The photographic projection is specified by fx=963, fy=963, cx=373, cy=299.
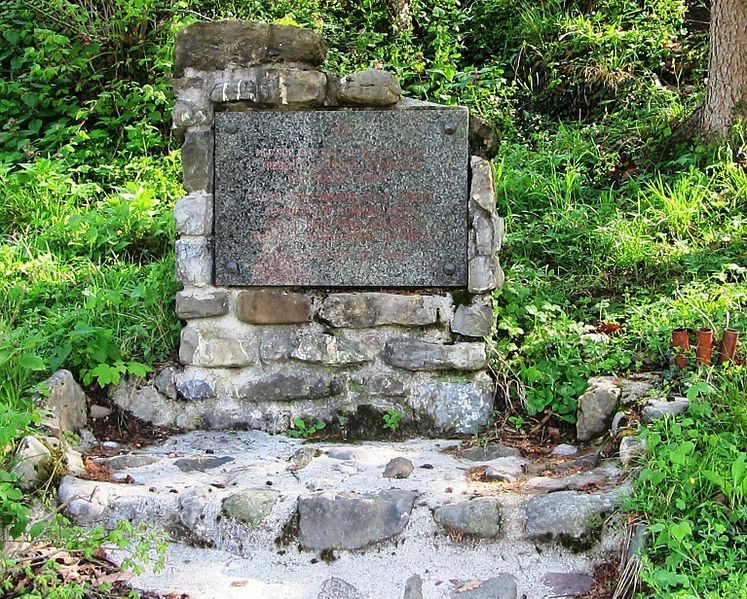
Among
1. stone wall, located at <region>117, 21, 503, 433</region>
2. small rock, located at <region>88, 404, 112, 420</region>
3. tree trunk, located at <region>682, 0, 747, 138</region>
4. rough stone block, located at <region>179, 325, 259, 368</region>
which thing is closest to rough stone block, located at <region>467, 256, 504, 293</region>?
stone wall, located at <region>117, 21, 503, 433</region>

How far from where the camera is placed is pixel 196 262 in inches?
172

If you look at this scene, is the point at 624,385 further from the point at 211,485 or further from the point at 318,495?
the point at 211,485

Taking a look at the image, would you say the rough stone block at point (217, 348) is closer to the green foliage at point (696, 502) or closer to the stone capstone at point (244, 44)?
the stone capstone at point (244, 44)

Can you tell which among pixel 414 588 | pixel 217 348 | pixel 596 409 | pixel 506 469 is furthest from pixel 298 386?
pixel 414 588

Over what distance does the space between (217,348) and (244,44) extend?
4.47ft

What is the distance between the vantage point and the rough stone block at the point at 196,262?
4.38 metres

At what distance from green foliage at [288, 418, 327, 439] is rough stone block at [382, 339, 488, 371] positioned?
43 cm

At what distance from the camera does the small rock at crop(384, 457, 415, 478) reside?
363cm

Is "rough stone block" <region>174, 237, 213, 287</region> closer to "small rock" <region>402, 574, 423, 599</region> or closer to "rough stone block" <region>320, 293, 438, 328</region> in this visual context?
"rough stone block" <region>320, 293, 438, 328</region>

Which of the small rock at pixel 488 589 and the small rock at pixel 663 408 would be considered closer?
the small rock at pixel 488 589

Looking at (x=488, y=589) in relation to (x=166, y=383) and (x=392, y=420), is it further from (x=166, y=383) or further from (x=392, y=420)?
(x=166, y=383)

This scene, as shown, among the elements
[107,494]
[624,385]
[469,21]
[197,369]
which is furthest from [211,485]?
[469,21]

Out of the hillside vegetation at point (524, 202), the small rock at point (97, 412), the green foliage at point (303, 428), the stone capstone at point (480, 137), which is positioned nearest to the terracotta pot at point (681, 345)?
the hillside vegetation at point (524, 202)

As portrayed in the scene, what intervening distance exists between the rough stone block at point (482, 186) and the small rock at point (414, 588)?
5.89 ft
